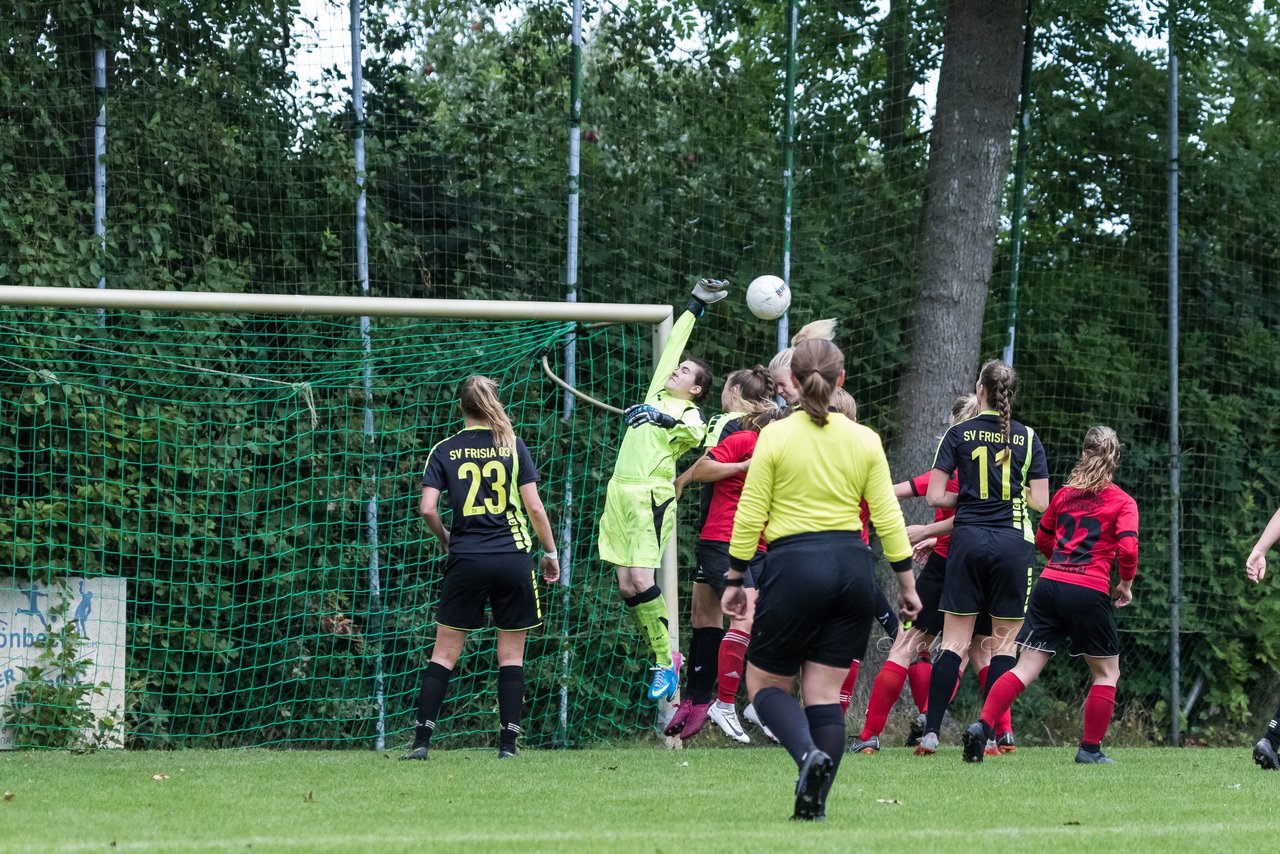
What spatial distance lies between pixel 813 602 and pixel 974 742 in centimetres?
A: 278

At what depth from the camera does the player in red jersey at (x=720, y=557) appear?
8.14 meters

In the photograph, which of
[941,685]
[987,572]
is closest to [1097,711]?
[941,685]

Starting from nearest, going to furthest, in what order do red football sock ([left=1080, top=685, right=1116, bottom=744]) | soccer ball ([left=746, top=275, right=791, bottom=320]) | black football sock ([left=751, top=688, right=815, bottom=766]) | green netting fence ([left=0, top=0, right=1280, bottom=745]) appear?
black football sock ([left=751, top=688, right=815, bottom=766]), red football sock ([left=1080, top=685, right=1116, bottom=744]), soccer ball ([left=746, top=275, right=791, bottom=320]), green netting fence ([left=0, top=0, right=1280, bottom=745])

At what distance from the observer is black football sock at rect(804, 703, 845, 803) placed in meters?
5.11

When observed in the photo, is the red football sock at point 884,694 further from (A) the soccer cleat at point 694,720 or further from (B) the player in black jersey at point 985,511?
(A) the soccer cleat at point 694,720

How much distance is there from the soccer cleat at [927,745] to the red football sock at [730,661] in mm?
1083

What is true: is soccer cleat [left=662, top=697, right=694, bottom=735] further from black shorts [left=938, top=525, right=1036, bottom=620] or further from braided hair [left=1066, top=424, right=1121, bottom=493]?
braided hair [left=1066, top=424, right=1121, bottom=493]

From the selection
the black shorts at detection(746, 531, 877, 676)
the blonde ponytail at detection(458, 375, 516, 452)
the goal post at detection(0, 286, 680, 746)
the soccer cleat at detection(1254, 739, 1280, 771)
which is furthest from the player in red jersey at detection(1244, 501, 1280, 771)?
the blonde ponytail at detection(458, 375, 516, 452)

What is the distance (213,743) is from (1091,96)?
8.07 m

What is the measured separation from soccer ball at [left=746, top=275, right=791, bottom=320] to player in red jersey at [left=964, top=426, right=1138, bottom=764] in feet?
6.51

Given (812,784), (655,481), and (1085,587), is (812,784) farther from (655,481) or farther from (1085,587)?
(655,481)

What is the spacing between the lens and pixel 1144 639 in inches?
440

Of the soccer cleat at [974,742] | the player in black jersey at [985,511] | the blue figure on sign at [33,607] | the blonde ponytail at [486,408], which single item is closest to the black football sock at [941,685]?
the player in black jersey at [985,511]

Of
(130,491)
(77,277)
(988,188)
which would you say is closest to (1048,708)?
(988,188)
